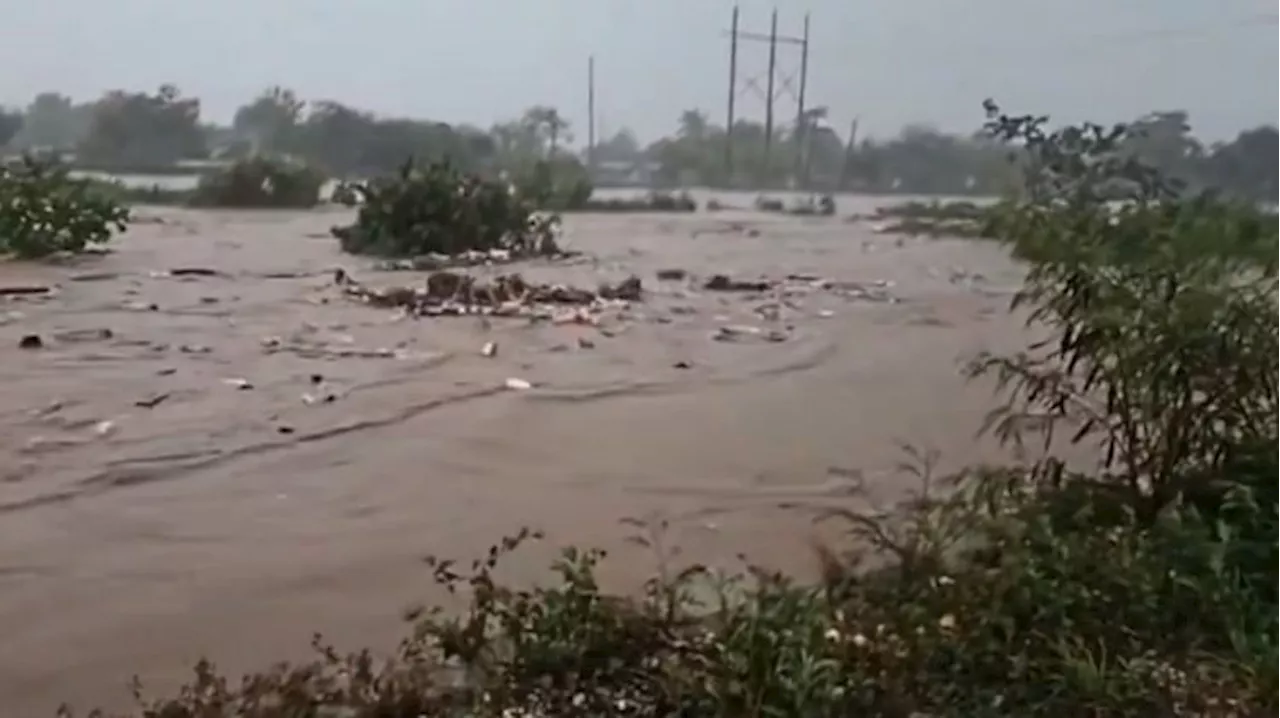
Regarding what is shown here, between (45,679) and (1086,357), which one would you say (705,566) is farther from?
(45,679)

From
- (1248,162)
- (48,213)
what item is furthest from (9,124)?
(1248,162)

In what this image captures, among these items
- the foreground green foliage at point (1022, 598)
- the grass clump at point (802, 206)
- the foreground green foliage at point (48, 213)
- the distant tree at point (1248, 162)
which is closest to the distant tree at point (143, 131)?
the foreground green foliage at point (48, 213)

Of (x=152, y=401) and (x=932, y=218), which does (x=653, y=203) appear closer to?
(x=932, y=218)

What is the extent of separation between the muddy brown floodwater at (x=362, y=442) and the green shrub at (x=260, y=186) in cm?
474

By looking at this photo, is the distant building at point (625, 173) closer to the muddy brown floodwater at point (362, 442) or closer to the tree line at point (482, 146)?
the tree line at point (482, 146)

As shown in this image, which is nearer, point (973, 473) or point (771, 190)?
point (973, 473)

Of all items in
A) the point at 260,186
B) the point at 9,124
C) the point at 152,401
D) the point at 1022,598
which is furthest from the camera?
the point at 260,186

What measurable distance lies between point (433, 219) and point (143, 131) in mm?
3920

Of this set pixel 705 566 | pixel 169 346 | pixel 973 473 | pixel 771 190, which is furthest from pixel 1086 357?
pixel 771 190

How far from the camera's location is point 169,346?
511cm

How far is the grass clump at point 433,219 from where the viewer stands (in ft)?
28.3

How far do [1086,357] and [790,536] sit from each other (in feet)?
2.17

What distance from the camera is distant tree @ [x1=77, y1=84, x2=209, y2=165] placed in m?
11.0

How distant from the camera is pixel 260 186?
12.1 metres
